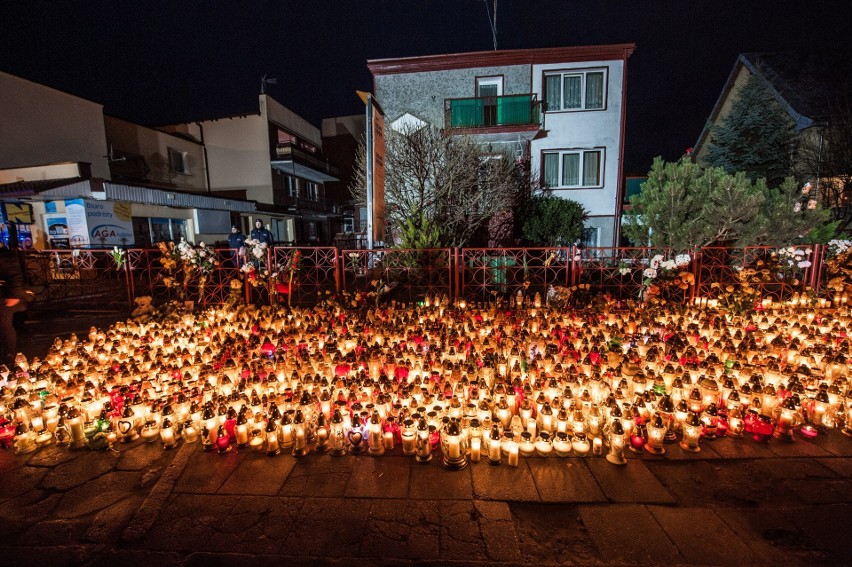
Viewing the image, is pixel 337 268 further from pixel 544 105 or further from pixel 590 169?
pixel 590 169

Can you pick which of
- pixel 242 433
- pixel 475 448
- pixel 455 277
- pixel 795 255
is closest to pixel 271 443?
pixel 242 433

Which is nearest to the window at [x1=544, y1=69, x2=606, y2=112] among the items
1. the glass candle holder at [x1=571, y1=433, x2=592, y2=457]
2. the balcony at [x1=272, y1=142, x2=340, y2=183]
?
the glass candle holder at [x1=571, y1=433, x2=592, y2=457]

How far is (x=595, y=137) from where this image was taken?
16734 mm

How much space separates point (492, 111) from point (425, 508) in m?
16.7

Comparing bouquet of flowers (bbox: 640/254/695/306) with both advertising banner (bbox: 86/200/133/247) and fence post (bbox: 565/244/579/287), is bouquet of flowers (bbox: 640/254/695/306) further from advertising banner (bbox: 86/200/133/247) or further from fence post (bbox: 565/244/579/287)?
advertising banner (bbox: 86/200/133/247)

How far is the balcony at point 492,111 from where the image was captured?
16.0 m

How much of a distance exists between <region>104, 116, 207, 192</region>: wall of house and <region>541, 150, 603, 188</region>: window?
21.4 m

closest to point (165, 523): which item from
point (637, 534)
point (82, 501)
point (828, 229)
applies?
point (82, 501)

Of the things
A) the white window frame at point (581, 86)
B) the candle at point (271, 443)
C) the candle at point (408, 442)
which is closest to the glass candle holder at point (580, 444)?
the candle at point (408, 442)

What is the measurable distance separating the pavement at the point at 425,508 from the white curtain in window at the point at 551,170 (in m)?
15.1

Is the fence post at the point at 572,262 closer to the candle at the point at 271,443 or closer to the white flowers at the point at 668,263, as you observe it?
the white flowers at the point at 668,263

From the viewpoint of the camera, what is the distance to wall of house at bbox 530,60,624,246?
1644 centimetres

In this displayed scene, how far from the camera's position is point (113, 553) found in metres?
2.39

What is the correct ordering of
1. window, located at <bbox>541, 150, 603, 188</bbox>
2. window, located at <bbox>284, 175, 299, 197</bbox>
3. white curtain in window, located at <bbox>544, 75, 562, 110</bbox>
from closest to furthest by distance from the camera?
white curtain in window, located at <bbox>544, 75, 562, 110</bbox> < window, located at <bbox>541, 150, 603, 188</bbox> < window, located at <bbox>284, 175, 299, 197</bbox>
